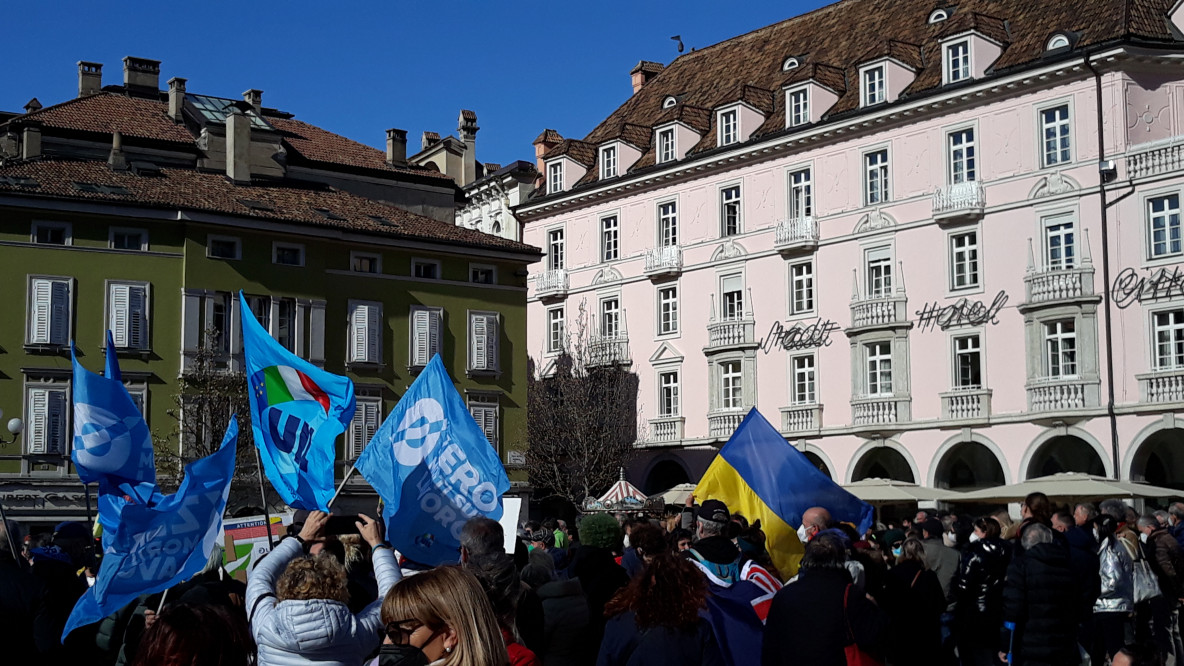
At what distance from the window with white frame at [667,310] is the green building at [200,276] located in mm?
4838

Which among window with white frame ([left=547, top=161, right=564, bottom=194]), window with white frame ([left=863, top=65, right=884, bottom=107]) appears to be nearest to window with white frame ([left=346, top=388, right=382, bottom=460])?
window with white frame ([left=547, top=161, right=564, bottom=194])

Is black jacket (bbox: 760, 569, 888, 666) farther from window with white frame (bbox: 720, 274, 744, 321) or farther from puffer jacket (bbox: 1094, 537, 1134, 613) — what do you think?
window with white frame (bbox: 720, 274, 744, 321)

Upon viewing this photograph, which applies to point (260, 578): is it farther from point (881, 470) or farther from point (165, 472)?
point (881, 470)

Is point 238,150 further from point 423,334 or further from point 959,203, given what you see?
point 959,203

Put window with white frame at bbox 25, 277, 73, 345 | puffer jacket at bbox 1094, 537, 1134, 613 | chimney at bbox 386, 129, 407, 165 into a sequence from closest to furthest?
puffer jacket at bbox 1094, 537, 1134, 613
window with white frame at bbox 25, 277, 73, 345
chimney at bbox 386, 129, 407, 165

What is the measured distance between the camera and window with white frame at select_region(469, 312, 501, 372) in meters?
46.1

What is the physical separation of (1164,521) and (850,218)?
26363mm

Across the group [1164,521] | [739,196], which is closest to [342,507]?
[739,196]

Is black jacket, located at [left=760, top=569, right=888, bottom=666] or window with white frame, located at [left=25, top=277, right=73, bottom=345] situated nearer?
black jacket, located at [left=760, top=569, right=888, bottom=666]

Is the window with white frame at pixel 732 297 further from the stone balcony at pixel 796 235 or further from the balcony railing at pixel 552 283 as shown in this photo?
the balcony railing at pixel 552 283

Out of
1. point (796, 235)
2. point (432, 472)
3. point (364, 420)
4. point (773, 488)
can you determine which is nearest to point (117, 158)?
point (364, 420)

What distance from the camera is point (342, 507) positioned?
4303 cm

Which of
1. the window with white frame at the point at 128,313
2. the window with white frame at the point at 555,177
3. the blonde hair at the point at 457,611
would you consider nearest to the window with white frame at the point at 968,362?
the window with white frame at the point at 555,177

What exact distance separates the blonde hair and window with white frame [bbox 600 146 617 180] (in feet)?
158
